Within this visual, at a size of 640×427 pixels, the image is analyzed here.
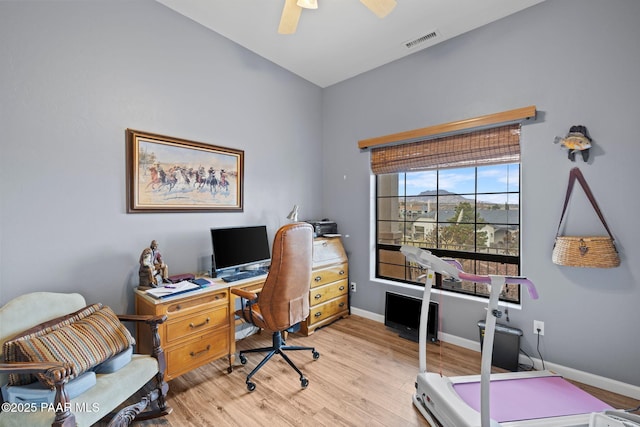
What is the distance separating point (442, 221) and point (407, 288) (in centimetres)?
86

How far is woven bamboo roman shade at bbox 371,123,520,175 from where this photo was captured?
242cm

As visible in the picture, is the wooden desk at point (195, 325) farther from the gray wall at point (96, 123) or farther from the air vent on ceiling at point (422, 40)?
the air vent on ceiling at point (422, 40)

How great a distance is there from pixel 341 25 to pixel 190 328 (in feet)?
9.75

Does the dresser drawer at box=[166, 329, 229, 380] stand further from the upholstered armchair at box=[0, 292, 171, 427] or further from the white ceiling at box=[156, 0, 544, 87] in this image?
the white ceiling at box=[156, 0, 544, 87]

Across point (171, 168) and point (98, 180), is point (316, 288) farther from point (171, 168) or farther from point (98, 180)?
point (98, 180)

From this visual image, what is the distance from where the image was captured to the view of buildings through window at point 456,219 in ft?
8.46

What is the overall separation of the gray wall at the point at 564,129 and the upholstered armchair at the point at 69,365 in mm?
2689

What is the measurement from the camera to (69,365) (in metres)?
1.23

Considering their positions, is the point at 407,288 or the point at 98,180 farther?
the point at 407,288

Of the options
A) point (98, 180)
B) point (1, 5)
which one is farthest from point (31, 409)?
point (1, 5)

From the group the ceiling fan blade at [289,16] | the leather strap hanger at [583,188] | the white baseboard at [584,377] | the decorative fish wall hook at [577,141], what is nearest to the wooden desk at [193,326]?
the ceiling fan blade at [289,16]

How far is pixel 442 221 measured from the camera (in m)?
2.97

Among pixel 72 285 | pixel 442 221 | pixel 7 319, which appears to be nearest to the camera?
pixel 7 319

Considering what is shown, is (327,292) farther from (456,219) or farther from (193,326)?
(456,219)
